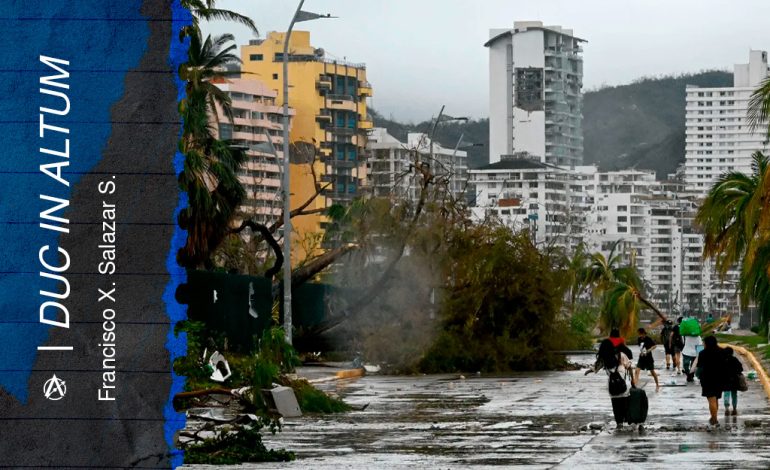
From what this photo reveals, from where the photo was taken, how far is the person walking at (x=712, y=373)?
2484 cm

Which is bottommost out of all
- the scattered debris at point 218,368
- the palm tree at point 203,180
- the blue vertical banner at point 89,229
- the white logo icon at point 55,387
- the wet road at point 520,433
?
the wet road at point 520,433

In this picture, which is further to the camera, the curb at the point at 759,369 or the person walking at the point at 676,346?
the person walking at the point at 676,346

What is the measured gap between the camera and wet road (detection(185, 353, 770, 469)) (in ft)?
62.3

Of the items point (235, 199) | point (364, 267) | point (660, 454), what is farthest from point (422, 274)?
point (660, 454)

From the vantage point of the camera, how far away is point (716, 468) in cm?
1758

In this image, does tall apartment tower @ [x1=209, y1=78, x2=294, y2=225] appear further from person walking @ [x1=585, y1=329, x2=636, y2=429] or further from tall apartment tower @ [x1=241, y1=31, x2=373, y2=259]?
person walking @ [x1=585, y1=329, x2=636, y2=429]

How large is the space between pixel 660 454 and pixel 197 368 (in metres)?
12.8

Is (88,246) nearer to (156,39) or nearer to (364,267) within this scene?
(156,39)

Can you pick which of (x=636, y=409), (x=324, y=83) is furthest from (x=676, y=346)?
(x=324, y=83)

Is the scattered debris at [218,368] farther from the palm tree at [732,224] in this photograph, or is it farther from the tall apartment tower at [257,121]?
the tall apartment tower at [257,121]

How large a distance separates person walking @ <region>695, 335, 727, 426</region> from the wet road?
0.38 meters

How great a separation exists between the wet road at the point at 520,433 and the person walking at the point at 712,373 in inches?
15.0

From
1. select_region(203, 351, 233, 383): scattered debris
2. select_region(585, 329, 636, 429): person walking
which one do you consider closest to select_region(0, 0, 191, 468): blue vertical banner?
select_region(585, 329, 636, 429): person walking

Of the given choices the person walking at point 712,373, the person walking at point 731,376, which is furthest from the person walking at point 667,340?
the person walking at point 712,373
